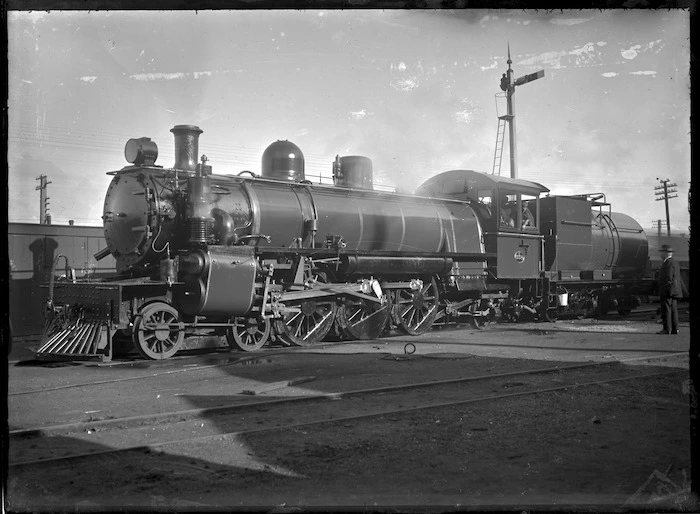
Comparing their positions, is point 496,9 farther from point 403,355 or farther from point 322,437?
point 403,355

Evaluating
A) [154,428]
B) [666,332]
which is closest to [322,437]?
[154,428]

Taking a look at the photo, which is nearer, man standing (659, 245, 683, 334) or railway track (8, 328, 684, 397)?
railway track (8, 328, 684, 397)

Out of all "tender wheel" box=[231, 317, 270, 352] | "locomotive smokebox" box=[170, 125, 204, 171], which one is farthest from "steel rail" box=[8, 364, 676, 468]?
"locomotive smokebox" box=[170, 125, 204, 171]

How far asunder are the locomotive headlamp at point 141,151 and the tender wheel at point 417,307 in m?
5.79

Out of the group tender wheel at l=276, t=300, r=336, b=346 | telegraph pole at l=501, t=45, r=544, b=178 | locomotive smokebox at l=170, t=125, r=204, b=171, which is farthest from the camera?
telegraph pole at l=501, t=45, r=544, b=178

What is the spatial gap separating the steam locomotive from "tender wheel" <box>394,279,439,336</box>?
4 cm

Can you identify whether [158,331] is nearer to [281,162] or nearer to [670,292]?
[281,162]

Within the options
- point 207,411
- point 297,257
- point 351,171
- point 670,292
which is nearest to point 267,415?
point 207,411

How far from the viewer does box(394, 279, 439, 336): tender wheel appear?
13.5 meters

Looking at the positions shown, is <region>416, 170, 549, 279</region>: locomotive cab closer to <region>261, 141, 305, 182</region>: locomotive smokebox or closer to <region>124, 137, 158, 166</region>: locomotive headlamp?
<region>261, 141, 305, 182</region>: locomotive smokebox

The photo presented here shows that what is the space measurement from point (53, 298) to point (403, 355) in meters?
5.72

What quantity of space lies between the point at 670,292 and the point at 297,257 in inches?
305

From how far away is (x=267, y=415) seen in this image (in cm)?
623

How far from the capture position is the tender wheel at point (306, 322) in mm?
11406
